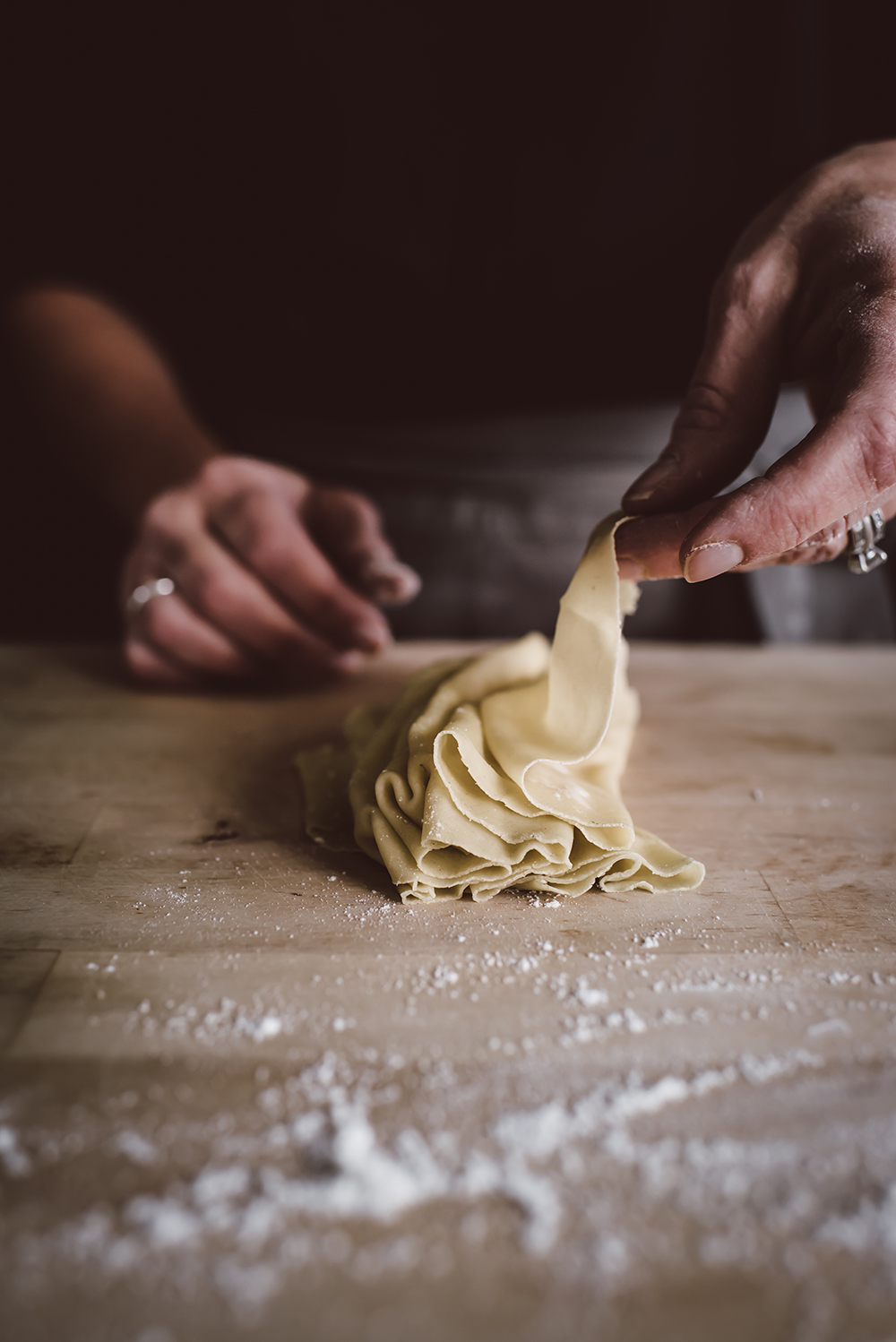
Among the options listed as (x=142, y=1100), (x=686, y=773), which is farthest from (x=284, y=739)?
(x=142, y=1100)

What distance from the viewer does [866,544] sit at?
1.06m

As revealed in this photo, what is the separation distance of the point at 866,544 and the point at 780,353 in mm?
243

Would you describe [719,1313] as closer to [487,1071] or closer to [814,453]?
[487,1071]

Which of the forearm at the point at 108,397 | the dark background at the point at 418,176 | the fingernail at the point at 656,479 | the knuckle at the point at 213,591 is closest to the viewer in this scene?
the fingernail at the point at 656,479

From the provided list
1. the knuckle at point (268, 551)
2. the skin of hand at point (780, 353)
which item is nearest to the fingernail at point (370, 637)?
the knuckle at point (268, 551)

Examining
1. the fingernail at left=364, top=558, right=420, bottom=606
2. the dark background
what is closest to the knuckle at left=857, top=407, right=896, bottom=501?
the fingernail at left=364, top=558, right=420, bottom=606

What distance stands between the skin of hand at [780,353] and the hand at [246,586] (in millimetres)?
569

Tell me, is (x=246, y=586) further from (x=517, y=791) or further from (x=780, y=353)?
(x=780, y=353)

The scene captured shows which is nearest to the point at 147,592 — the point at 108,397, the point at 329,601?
the point at 329,601

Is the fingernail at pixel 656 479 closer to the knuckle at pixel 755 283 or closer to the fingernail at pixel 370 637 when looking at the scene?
the knuckle at pixel 755 283

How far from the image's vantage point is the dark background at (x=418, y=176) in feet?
5.32

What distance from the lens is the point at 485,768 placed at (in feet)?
3.14

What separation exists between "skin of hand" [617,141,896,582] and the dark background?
0.69 metres

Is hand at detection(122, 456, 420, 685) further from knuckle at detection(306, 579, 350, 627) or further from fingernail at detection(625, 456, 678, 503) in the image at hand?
fingernail at detection(625, 456, 678, 503)
